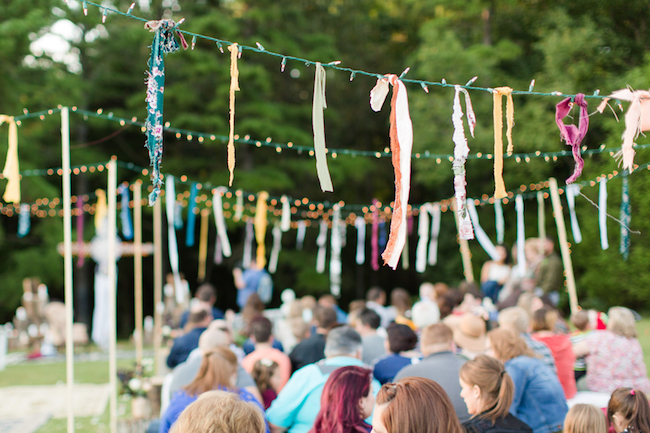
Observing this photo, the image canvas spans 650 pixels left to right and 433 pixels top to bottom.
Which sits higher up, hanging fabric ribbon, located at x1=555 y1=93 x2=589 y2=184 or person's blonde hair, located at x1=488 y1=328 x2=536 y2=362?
hanging fabric ribbon, located at x1=555 y1=93 x2=589 y2=184

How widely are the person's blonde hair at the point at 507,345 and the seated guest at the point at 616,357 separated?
1.17 m

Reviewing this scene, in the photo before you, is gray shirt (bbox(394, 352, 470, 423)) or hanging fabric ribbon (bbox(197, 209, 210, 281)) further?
hanging fabric ribbon (bbox(197, 209, 210, 281))

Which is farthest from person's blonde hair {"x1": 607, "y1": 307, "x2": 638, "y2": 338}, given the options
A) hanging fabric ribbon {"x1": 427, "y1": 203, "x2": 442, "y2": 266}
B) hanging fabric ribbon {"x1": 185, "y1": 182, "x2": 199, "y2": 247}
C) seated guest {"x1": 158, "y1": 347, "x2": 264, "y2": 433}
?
hanging fabric ribbon {"x1": 185, "y1": 182, "x2": 199, "y2": 247}

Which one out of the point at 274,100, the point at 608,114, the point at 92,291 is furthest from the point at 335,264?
the point at 92,291

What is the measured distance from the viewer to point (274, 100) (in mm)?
16094

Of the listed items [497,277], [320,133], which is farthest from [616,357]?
[497,277]

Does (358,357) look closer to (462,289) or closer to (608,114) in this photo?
(462,289)

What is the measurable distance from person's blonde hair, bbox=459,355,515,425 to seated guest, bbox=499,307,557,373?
4.15 feet

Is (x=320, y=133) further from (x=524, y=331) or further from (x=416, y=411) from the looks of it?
(x=524, y=331)

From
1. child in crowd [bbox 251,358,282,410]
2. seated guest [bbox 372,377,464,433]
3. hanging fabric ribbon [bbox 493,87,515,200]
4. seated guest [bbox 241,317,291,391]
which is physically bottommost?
child in crowd [bbox 251,358,282,410]

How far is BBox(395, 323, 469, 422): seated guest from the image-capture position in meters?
3.09

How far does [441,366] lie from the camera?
3.23m

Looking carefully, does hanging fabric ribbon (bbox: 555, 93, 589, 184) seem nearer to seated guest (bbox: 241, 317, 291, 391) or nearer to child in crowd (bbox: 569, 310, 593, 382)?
child in crowd (bbox: 569, 310, 593, 382)

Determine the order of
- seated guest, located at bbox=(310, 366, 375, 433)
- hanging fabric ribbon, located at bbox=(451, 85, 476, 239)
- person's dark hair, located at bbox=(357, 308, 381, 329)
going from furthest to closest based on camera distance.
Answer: person's dark hair, located at bbox=(357, 308, 381, 329), hanging fabric ribbon, located at bbox=(451, 85, 476, 239), seated guest, located at bbox=(310, 366, 375, 433)
